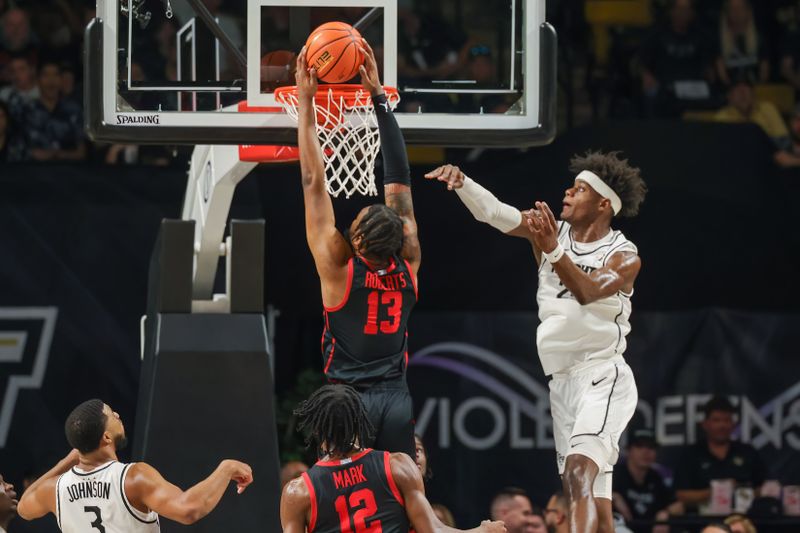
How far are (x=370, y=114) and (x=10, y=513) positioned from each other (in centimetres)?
252

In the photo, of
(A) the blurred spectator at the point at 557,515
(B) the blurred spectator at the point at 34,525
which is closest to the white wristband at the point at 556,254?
(A) the blurred spectator at the point at 557,515

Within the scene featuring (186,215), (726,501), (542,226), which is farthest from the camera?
(726,501)

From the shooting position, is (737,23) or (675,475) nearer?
(675,475)

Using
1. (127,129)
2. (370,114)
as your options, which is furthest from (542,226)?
(127,129)

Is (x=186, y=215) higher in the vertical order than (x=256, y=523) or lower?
higher

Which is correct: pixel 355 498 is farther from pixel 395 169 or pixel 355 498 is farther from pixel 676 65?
pixel 676 65

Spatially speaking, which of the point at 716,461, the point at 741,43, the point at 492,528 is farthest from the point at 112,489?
the point at 741,43

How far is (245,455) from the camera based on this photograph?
327 inches

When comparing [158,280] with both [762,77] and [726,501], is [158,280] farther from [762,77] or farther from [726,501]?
[762,77]

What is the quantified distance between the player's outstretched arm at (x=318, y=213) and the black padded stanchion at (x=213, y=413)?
1712 millimetres

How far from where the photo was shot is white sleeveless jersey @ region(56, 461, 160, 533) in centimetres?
670

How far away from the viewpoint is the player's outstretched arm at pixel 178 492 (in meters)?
6.63

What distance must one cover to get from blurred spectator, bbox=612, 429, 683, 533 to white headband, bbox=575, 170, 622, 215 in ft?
12.6

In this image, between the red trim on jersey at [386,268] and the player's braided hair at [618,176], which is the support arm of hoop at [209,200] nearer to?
the red trim on jersey at [386,268]
